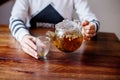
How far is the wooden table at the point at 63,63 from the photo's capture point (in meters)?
0.79

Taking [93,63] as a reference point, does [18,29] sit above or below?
above

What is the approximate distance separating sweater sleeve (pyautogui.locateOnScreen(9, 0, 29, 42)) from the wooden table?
0.04m

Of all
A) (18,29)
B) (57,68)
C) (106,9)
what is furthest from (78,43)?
(106,9)

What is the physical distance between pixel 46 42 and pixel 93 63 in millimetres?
222

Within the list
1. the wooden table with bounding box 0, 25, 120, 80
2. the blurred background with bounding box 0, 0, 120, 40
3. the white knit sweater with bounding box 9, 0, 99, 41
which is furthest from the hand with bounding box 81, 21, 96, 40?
the blurred background with bounding box 0, 0, 120, 40

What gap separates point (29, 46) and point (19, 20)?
1.00 feet

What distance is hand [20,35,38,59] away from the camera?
0.92m

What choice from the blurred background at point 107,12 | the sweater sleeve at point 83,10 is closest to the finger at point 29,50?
the sweater sleeve at point 83,10

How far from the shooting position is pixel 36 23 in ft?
4.50

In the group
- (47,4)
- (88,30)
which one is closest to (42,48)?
(88,30)

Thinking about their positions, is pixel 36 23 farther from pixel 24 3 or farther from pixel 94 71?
pixel 94 71

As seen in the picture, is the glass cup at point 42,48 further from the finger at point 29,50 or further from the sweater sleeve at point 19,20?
the sweater sleeve at point 19,20

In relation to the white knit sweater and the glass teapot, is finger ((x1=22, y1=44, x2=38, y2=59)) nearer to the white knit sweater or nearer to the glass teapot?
the glass teapot

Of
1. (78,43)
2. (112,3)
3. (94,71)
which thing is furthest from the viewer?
(112,3)
